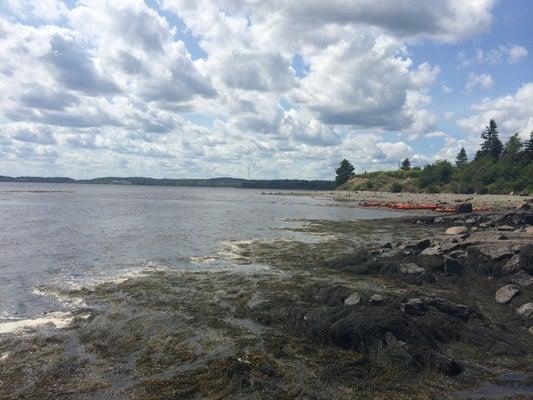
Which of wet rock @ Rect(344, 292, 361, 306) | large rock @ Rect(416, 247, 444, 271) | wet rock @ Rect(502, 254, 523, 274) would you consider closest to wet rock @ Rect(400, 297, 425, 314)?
wet rock @ Rect(344, 292, 361, 306)

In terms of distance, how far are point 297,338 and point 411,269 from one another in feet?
28.8

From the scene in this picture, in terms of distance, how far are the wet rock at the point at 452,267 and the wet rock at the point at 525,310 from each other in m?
4.54

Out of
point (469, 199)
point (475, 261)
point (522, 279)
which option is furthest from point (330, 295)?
point (469, 199)

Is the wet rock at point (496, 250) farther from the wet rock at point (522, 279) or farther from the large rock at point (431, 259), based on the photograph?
the wet rock at point (522, 279)

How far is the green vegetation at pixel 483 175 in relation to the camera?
284 ft

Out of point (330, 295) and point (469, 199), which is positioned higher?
point (469, 199)

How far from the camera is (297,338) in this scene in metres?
10.9

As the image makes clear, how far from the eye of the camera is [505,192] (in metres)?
83.6

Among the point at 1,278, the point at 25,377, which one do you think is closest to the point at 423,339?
the point at 25,377

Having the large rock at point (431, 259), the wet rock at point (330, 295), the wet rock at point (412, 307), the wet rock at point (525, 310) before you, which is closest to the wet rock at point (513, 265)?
the large rock at point (431, 259)

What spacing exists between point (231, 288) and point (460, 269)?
966 cm

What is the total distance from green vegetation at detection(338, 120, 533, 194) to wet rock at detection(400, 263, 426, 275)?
73566 mm

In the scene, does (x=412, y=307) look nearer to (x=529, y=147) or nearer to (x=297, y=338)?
(x=297, y=338)

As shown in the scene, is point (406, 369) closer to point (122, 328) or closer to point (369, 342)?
point (369, 342)
